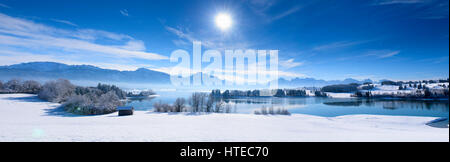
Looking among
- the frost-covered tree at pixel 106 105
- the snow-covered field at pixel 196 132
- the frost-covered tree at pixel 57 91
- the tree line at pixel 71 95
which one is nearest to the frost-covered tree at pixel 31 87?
the tree line at pixel 71 95

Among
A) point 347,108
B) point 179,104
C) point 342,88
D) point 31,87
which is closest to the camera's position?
point 179,104

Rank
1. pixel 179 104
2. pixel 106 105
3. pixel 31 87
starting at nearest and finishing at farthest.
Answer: pixel 106 105, pixel 179 104, pixel 31 87

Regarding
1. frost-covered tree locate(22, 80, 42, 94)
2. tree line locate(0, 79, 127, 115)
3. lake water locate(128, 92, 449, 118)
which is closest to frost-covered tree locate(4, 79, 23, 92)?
tree line locate(0, 79, 127, 115)

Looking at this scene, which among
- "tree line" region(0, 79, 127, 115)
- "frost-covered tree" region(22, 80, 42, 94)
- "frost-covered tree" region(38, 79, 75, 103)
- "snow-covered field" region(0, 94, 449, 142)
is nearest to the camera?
"snow-covered field" region(0, 94, 449, 142)

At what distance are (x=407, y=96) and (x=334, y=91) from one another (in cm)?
3267

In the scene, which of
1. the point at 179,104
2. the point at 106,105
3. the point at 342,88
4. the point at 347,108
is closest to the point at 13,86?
the point at 106,105

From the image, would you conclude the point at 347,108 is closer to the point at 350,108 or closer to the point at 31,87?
the point at 350,108

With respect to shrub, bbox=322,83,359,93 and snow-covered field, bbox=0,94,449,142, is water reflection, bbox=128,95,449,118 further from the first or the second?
shrub, bbox=322,83,359,93

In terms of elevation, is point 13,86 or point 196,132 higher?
point 13,86

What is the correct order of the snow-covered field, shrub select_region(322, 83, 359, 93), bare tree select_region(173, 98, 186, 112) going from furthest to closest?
shrub select_region(322, 83, 359, 93), bare tree select_region(173, 98, 186, 112), the snow-covered field

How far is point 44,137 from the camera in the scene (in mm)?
4590
